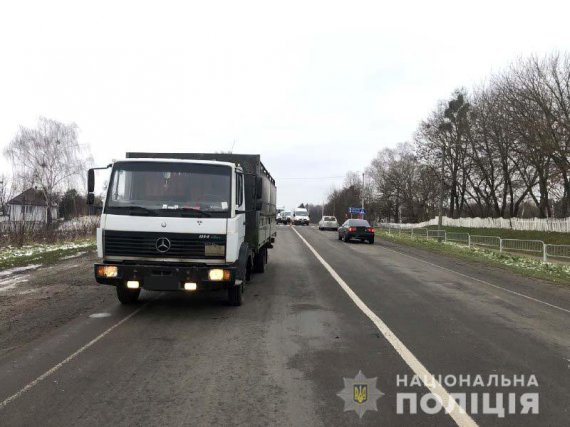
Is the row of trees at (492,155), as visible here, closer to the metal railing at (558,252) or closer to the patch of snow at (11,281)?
the metal railing at (558,252)

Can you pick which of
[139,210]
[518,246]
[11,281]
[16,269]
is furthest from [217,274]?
[518,246]

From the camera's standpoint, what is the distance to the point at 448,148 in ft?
172

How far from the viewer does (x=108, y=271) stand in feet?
23.4

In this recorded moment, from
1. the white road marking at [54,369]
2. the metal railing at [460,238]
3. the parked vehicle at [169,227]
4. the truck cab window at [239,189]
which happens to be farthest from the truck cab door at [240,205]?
the metal railing at [460,238]

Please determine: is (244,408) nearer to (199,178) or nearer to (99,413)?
(99,413)

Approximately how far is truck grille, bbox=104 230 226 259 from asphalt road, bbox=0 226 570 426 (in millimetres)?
1015

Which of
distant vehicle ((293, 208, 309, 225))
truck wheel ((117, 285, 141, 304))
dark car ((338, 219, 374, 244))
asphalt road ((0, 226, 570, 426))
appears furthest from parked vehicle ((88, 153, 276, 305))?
distant vehicle ((293, 208, 309, 225))

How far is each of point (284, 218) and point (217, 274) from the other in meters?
58.1

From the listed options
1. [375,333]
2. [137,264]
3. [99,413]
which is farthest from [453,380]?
[137,264]

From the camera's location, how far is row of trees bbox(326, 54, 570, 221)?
106ft

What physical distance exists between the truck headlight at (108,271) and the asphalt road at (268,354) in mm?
695

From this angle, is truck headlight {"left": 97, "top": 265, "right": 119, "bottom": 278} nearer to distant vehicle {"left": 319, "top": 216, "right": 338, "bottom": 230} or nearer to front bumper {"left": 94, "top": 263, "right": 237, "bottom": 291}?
front bumper {"left": 94, "top": 263, "right": 237, "bottom": 291}

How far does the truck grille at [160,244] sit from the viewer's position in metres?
7.07

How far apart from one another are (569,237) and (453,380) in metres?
32.4
